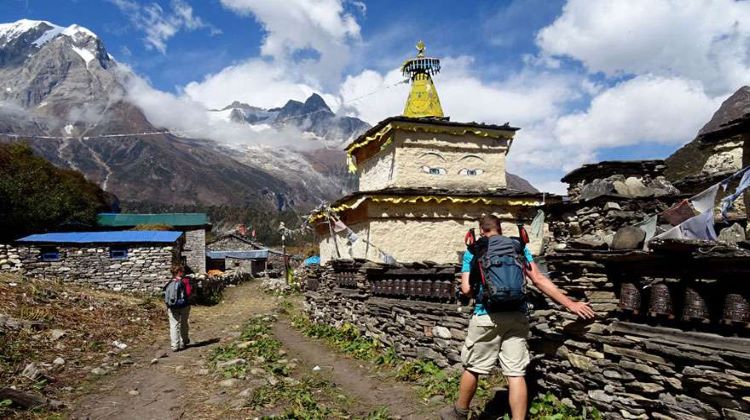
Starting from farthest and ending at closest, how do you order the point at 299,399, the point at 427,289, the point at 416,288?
1. the point at 416,288
2. the point at 427,289
3. the point at 299,399

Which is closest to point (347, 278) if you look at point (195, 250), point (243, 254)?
point (195, 250)

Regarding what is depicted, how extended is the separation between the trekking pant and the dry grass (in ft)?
3.50

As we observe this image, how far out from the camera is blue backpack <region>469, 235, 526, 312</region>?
477 centimetres

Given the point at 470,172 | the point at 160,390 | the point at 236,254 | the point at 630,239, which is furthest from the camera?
the point at 236,254

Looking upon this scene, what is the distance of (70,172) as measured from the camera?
4688 centimetres

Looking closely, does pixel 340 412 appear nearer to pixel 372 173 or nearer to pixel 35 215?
pixel 372 173

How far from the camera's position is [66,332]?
435 inches

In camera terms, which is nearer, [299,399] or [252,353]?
[299,399]

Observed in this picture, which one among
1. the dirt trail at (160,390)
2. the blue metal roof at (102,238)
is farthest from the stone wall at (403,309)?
the blue metal roof at (102,238)

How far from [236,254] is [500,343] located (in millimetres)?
56412

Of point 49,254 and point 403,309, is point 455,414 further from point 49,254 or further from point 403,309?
point 49,254

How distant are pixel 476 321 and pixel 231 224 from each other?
109 metres

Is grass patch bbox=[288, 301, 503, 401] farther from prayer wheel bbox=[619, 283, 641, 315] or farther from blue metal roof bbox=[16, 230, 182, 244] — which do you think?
blue metal roof bbox=[16, 230, 182, 244]

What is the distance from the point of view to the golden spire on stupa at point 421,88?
20188mm
